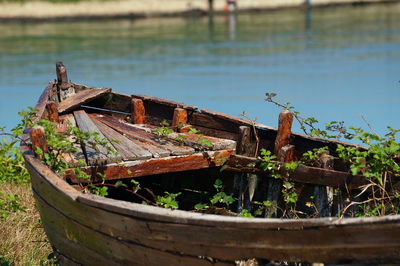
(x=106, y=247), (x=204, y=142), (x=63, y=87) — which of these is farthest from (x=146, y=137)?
(x=63, y=87)

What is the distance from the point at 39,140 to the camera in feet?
18.5


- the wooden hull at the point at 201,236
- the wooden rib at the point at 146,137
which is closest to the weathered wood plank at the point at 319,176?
the wooden rib at the point at 146,137

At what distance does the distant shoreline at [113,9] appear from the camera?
42.6 meters

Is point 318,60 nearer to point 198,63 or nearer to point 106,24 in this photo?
point 198,63

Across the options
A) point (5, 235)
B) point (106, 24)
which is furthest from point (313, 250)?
point (106, 24)

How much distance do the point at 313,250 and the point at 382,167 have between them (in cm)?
156

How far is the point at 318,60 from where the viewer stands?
22047mm

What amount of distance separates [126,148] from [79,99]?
2.22 meters

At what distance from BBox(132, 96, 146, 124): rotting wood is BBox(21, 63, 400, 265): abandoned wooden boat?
12 mm

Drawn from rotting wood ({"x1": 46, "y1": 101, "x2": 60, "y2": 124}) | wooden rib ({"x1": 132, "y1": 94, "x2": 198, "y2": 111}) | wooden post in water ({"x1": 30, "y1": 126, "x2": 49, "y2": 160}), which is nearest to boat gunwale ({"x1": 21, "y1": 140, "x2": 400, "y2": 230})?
wooden post in water ({"x1": 30, "y1": 126, "x2": 49, "y2": 160})

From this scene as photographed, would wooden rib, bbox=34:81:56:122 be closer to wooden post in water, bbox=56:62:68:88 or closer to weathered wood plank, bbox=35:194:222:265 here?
wooden post in water, bbox=56:62:68:88

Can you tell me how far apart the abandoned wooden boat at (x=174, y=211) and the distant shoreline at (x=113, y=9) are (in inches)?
1412

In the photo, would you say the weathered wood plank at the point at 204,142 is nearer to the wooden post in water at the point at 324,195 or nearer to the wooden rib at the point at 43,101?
the wooden post in water at the point at 324,195

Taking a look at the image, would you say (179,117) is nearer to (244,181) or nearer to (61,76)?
(244,181)
